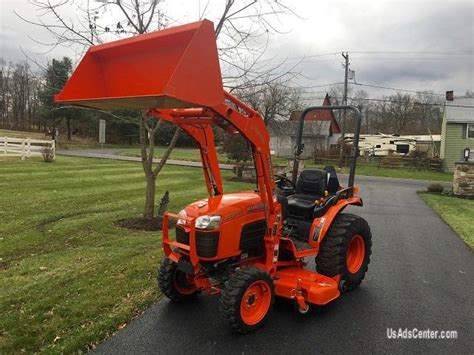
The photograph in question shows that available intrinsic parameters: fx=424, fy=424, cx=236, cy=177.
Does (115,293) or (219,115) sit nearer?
(219,115)

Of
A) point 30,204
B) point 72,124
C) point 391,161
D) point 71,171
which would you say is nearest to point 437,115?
point 391,161

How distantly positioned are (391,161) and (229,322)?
34.3m

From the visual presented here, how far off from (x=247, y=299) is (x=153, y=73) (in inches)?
92.3

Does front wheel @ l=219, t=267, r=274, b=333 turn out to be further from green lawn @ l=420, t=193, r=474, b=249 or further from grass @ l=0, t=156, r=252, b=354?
green lawn @ l=420, t=193, r=474, b=249

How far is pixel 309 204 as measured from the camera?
5.43m

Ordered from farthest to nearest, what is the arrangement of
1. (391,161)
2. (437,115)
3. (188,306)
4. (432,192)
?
(437,115) → (391,161) → (432,192) → (188,306)

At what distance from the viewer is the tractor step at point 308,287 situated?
4.44 m

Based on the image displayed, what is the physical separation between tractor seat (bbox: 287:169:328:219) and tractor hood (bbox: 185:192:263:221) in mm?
954

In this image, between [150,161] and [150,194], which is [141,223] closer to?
[150,194]

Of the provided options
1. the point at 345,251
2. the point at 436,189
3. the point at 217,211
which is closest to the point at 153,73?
the point at 217,211

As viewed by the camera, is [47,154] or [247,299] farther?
[47,154]

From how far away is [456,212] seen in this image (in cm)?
1314

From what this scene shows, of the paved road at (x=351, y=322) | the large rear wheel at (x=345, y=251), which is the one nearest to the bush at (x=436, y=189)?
the paved road at (x=351, y=322)

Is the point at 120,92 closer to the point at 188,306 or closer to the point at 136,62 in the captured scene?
the point at 136,62
